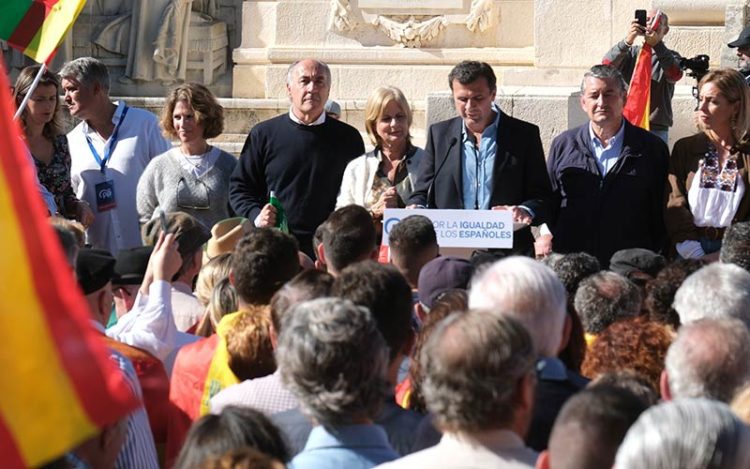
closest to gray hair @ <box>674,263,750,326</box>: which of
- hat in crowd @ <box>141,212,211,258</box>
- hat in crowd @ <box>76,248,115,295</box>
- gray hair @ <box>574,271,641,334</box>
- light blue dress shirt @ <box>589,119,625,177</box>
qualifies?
gray hair @ <box>574,271,641,334</box>

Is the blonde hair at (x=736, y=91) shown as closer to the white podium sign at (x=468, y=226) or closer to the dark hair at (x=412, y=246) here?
the white podium sign at (x=468, y=226)

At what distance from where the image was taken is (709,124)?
7.29 metres

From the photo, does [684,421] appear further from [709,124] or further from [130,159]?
[130,159]

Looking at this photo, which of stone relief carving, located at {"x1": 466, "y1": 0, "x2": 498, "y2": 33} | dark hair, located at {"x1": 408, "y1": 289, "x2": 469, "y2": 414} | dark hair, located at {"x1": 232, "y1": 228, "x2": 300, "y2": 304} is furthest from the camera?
stone relief carving, located at {"x1": 466, "y1": 0, "x2": 498, "y2": 33}

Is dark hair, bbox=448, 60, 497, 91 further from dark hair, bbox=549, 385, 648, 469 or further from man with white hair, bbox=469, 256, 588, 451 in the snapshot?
dark hair, bbox=549, 385, 648, 469

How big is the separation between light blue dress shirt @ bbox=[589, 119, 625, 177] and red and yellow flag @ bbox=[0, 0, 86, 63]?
2.61 m

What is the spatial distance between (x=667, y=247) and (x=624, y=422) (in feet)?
15.2

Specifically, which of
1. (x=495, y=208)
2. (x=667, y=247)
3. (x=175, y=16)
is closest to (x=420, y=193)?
(x=495, y=208)

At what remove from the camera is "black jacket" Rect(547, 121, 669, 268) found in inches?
296

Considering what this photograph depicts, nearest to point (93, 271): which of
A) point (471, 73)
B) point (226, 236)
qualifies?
point (226, 236)

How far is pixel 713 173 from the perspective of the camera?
7.30 metres

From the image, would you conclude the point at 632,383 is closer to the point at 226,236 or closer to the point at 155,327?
the point at 155,327

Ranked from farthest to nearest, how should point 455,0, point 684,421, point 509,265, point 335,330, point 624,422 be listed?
point 455,0 < point 509,265 < point 335,330 < point 624,422 < point 684,421

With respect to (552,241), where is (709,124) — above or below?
above
